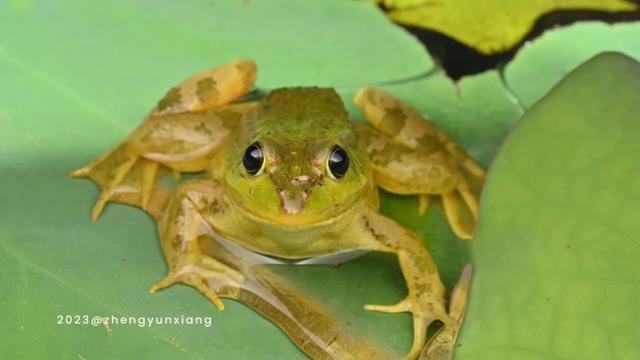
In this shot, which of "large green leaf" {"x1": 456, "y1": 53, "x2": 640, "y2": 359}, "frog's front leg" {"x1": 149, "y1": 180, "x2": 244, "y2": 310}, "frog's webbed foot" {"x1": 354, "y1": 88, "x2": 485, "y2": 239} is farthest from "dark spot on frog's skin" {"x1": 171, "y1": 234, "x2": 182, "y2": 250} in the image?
"large green leaf" {"x1": 456, "y1": 53, "x2": 640, "y2": 359}

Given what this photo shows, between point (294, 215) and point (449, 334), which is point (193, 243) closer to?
point (294, 215)

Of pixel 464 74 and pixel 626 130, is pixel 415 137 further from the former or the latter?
pixel 626 130

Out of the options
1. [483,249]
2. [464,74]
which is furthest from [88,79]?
[483,249]

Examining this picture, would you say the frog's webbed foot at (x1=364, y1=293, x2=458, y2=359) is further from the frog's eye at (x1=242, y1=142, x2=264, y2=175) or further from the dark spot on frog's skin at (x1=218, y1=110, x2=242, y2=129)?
the dark spot on frog's skin at (x1=218, y1=110, x2=242, y2=129)

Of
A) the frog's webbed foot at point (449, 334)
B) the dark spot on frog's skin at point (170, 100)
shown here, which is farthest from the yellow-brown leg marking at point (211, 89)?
the frog's webbed foot at point (449, 334)

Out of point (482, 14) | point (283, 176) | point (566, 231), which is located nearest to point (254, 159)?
point (283, 176)
